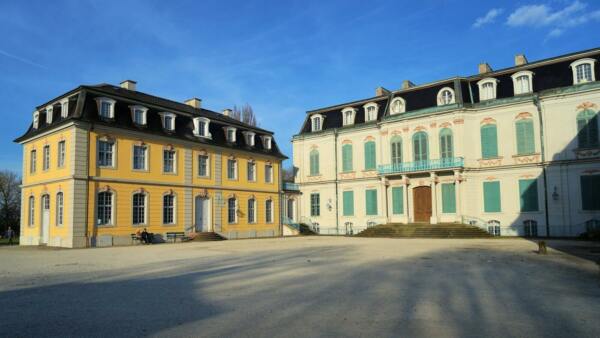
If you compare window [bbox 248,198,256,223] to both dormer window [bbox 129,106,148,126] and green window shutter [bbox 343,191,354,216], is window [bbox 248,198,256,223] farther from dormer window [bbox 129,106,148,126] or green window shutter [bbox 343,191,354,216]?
dormer window [bbox 129,106,148,126]

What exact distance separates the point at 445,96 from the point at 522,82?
5011mm

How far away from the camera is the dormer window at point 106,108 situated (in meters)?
24.4

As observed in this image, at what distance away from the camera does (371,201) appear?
114 ft

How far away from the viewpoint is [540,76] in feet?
94.4

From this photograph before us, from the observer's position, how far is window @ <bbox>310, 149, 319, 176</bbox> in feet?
126

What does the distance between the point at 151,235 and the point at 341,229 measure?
1619cm

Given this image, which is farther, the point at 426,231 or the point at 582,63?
the point at 426,231

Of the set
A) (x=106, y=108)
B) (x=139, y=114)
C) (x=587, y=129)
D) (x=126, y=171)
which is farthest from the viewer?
(x=587, y=129)

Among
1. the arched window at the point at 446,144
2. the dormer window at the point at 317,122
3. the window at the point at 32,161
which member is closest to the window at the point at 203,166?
the window at the point at 32,161

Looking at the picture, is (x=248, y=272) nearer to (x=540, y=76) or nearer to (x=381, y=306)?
(x=381, y=306)

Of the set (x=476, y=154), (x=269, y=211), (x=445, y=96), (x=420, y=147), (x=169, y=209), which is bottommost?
(x=269, y=211)

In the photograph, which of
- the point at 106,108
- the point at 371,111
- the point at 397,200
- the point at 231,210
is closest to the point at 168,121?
the point at 106,108

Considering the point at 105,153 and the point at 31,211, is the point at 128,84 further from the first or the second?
the point at 31,211

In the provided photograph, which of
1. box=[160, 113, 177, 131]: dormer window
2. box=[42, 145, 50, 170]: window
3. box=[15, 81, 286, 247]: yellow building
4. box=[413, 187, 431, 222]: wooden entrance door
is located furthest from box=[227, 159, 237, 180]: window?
box=[413, 187, 431, 222]: wooden entrance door
